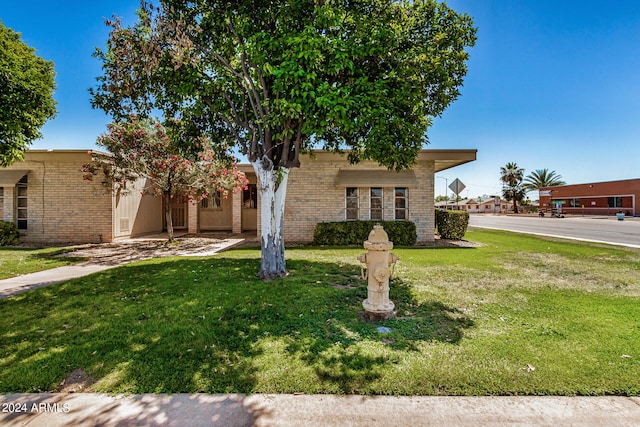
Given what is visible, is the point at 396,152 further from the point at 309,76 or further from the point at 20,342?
the point at 20,342

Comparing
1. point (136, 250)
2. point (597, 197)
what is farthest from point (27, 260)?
point (597, 197)

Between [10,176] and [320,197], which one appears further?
[320,197]

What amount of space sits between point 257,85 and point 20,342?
19.4 ft

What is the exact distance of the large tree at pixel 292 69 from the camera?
5.23m

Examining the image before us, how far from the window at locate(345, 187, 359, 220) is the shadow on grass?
678 cm

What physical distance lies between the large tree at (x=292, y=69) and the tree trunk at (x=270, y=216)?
2 cm

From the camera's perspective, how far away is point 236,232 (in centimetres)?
1611

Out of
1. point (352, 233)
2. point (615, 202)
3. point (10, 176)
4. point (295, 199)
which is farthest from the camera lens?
point (615, 202)

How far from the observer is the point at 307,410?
93.3 inches

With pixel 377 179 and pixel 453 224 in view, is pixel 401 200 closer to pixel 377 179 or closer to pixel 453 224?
pixel 377 179

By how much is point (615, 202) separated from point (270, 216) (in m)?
52.7

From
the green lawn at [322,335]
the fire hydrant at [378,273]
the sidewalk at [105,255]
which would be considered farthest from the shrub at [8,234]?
the fire hydrant at [378,273]

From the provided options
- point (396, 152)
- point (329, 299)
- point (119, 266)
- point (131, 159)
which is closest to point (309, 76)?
point (396, 152)

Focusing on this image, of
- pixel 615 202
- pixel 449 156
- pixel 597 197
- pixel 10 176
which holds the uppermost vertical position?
pixel 449 156
